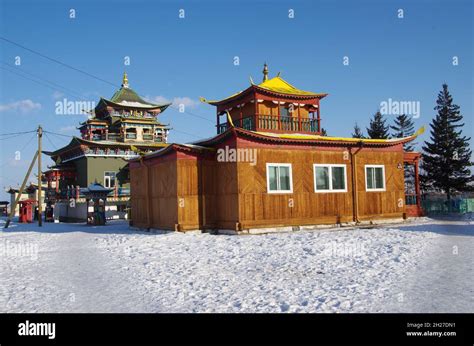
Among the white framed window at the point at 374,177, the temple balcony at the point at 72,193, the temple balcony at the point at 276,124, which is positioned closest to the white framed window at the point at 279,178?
the temple balcony at the point at 276,124

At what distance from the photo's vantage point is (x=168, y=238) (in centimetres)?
1727

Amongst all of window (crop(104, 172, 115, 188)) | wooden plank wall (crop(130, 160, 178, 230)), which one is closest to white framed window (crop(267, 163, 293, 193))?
wooden plank wall (crop(130, 160, 178, 230))

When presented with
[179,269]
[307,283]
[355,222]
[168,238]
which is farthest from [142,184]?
[307,283]

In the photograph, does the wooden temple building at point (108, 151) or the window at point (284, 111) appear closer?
the window at point (284, 111)

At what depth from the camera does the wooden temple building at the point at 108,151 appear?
125 feet

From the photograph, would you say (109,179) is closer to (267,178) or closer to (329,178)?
(267,178)

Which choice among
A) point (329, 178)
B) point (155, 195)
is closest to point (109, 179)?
point (155, 195)

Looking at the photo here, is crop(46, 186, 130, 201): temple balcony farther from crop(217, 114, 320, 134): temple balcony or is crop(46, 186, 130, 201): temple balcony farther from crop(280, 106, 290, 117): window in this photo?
crop(280, 106, 290, 117): window

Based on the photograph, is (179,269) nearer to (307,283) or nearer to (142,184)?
(307,283)

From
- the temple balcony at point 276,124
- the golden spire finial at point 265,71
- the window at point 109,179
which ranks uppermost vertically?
the golden spire finial at point 265,71

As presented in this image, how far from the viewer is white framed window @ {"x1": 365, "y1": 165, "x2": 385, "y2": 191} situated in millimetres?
21484

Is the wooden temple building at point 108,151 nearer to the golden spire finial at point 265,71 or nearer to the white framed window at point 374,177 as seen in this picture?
the golden spire finial at point 265,71

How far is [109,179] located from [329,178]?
26454mm

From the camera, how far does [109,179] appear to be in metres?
40.8
